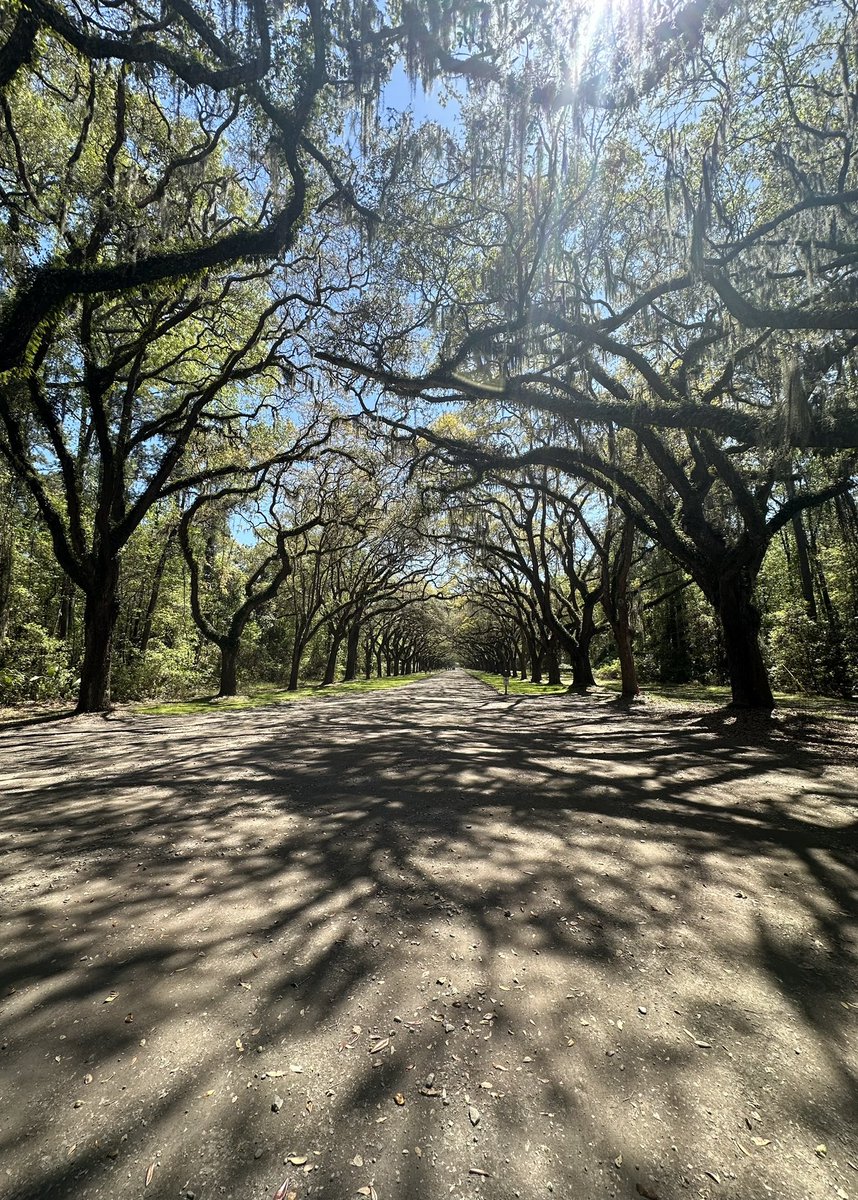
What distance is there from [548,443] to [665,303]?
11.1ft

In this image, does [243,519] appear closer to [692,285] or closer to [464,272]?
[464,272]

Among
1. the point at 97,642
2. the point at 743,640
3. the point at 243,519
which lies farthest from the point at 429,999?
the point at 243,519

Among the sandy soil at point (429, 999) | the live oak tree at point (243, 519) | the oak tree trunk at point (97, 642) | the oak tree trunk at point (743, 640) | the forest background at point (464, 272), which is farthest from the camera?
the live oak tree at point (243, 519)

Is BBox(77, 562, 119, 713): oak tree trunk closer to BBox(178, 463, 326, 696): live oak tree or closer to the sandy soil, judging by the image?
BBox(178, 463, 326, 696): live oak tree

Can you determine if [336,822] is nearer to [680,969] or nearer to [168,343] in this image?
[680,969]

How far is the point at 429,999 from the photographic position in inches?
78.7

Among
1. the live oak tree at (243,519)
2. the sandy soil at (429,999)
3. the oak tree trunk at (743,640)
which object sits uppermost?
the live oak tree at (243,519)

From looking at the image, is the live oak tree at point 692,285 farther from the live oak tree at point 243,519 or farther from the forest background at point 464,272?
the live oak tree at point 243,519

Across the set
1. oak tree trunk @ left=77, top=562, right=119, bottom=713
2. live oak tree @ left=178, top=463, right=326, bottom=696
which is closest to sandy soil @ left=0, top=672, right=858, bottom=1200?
oak tree trunk @ left=77, top=562, right=119, bottom=713

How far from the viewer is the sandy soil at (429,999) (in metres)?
1.35

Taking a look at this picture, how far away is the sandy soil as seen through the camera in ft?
4.44

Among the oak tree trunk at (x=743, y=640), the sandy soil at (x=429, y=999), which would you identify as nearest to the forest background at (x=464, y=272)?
the oak tree trunk at (x=743, y=640)

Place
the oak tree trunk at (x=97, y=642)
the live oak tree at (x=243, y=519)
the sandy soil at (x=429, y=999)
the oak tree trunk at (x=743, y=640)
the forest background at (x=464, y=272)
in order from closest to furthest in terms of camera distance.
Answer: the sandy soil at (x=429, y=999)
the forest background at (x=464, y=272)
the oak tree trunk at (x=743, y=640)
the oak tree trunk at (x=97, y=642)
the live oak tree at (x=243, y=519)

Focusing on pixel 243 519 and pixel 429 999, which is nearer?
pixel 429 999
